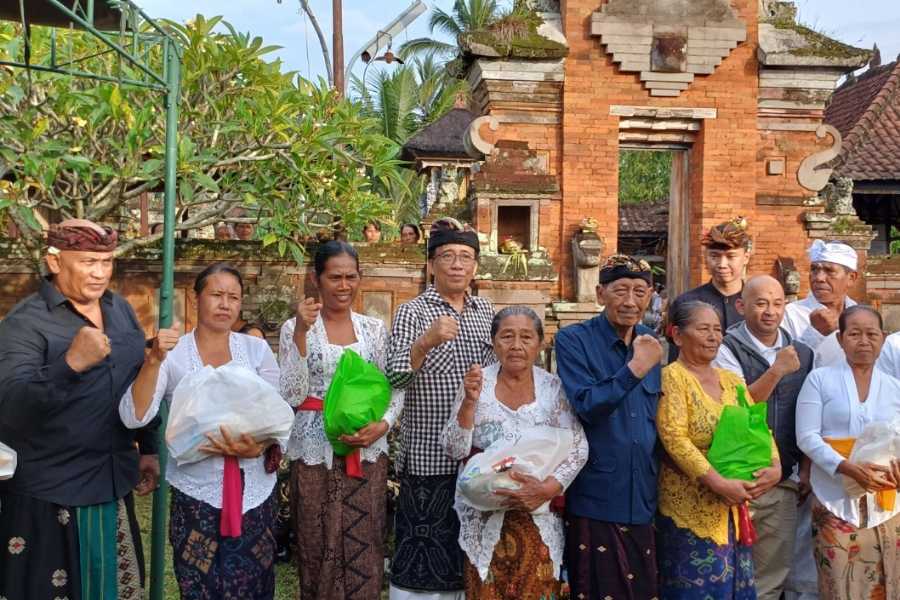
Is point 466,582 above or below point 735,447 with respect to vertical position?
below

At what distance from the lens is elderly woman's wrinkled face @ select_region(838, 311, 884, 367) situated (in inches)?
150

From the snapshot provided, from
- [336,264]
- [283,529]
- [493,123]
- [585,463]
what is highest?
[493,123]

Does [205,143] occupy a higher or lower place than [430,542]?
higher

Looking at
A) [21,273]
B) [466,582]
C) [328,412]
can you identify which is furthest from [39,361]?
[21,273]

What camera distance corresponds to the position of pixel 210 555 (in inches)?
130

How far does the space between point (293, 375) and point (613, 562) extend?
4.84ft

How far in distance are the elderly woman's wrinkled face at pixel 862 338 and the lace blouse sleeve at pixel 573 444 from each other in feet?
4.24

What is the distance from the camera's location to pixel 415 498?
3.67 m

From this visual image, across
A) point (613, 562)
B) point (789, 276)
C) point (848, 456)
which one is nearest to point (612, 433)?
point (613, 562)

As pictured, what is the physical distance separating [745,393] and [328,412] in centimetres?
169

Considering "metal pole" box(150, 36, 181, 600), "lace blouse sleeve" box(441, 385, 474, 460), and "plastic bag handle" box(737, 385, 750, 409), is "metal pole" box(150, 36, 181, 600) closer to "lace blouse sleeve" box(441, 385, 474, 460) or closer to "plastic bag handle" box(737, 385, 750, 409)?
"lace blouse sleeve" box(441, 385, 474, 460)

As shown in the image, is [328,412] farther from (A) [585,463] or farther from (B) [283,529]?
(B) [283,529]

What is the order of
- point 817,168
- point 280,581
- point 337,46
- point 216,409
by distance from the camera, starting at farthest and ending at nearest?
1. point 337,46
2. point 817,168
3. point 280,581
4. point 216,409

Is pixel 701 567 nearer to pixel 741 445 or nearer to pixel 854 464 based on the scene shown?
pixel 741 445
